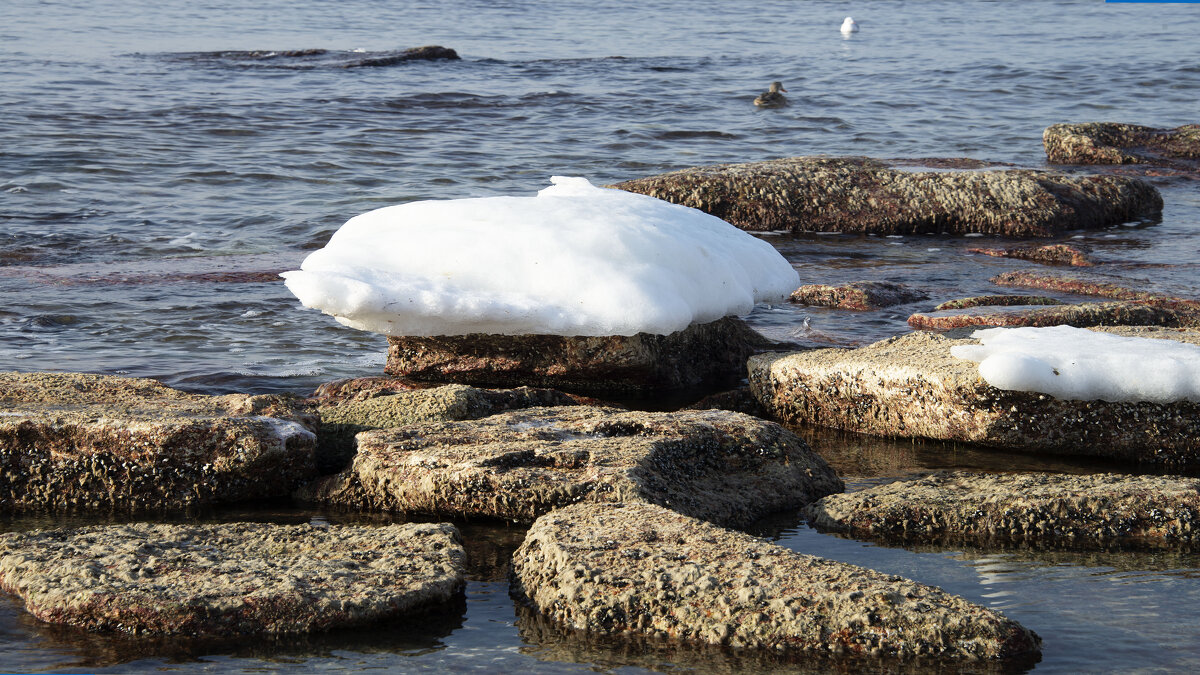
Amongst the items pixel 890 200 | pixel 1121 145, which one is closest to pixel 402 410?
pixel 890 200

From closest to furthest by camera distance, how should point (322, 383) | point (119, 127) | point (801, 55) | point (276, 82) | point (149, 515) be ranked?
point (149, 515)
point (322, 383)
point (119, 127)
point (276, 82)
point (801, 55)

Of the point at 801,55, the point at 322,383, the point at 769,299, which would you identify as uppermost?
the point at 801,55

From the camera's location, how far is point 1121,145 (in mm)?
13266

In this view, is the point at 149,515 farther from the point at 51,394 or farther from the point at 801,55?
the point at 801,55

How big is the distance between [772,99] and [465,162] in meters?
6.55

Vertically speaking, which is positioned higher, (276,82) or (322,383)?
(276,82)

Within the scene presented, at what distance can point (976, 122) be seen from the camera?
52.6 feet

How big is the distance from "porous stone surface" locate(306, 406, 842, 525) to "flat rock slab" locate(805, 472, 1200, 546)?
260mm

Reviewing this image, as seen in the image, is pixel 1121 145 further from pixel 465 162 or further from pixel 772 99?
pixel 465 162

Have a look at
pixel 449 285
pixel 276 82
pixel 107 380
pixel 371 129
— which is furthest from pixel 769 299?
pixel 276 82

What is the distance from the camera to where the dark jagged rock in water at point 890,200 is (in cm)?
964

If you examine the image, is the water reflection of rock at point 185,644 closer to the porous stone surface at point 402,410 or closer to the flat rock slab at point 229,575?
the flat rock slab at point 229,575

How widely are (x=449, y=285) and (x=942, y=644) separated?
9.14 feet

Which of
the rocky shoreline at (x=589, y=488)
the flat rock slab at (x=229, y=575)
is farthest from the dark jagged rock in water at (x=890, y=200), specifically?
the flat rock slab at (x=229, y=575)
